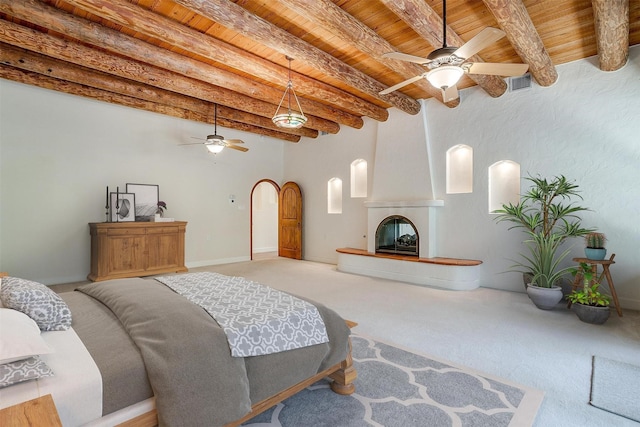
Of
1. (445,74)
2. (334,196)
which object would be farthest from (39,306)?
(334,196)

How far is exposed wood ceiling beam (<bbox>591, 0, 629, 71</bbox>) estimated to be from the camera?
2.86 meters

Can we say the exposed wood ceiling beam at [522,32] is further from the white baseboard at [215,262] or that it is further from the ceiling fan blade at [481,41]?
the white baseboard at [215,262]

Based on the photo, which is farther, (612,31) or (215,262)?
(215,262)

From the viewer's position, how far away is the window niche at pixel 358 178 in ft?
23.3

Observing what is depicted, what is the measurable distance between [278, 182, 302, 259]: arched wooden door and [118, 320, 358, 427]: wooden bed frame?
5877 mm

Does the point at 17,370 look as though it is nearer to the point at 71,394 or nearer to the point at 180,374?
the point at 71,394

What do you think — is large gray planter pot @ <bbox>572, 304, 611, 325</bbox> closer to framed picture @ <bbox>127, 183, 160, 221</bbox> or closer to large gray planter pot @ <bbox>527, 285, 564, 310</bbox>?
large gray planter pot @ <bbox>527, 285, 564, 310</bbox>

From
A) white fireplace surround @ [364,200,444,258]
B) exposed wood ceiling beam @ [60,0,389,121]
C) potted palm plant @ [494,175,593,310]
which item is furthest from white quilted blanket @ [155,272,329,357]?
white fireplace surround @ [364,200,444,258]

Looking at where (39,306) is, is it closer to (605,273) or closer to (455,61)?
(455,61)

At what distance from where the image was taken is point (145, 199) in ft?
20.1

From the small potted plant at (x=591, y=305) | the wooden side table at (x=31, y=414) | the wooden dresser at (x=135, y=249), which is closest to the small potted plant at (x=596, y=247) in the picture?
the small potted plant at (x=591, y=305)

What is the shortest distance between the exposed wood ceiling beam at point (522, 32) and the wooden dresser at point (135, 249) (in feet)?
18.6

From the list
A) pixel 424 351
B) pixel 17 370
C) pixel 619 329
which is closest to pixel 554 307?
pixel 619 329

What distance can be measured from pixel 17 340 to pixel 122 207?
5.07 metres
